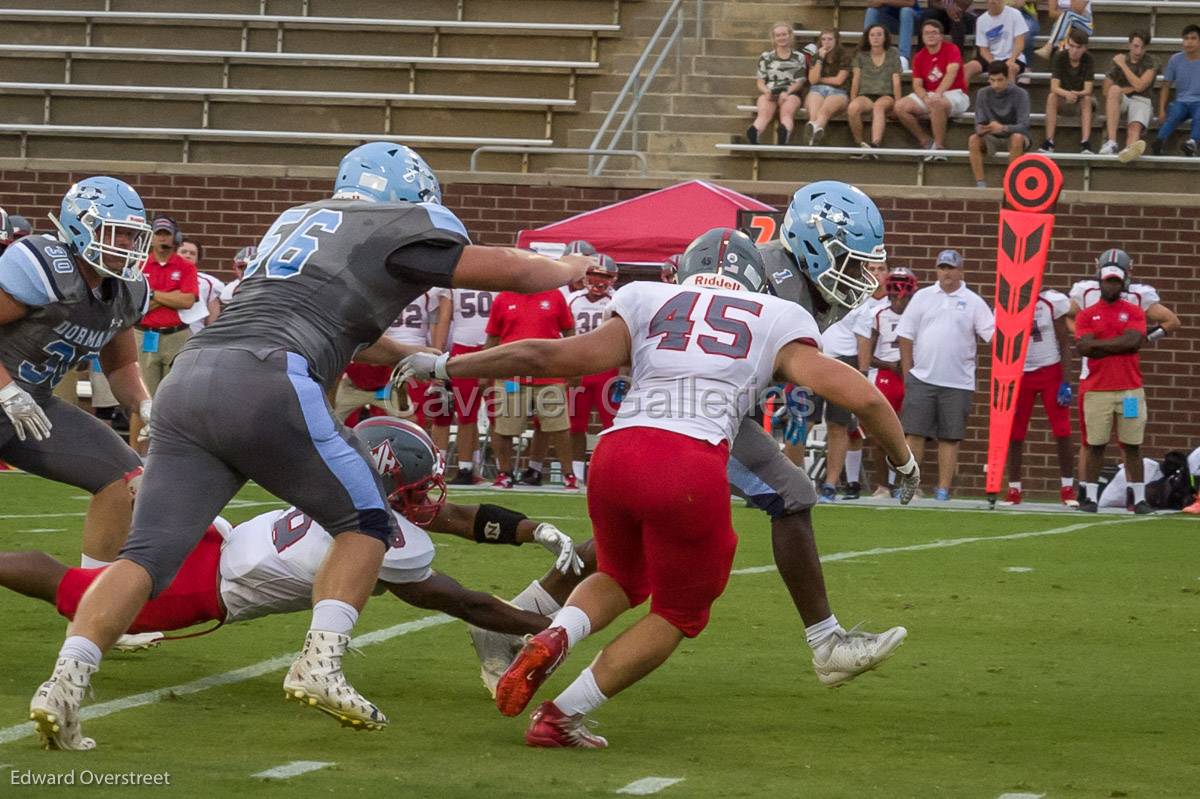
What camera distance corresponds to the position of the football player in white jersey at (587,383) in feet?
46.4

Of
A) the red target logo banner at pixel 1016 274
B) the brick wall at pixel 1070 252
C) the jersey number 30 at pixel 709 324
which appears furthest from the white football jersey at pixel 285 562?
the brick wall at pixel 1070 252

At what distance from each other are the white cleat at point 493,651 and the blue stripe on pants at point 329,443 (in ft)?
3.45

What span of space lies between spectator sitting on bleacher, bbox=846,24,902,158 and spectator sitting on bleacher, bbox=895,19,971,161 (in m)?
0.16

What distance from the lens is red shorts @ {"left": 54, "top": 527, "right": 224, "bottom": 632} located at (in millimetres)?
5566

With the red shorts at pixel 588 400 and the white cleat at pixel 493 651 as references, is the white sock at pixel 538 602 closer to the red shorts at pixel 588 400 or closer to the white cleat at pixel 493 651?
the white cleat at pixel 493 651

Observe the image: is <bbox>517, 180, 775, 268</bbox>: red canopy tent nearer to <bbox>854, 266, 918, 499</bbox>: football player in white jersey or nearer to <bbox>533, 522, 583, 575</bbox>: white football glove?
<bbox>854, 266, 918, 499</bbox>: football player in white jersey

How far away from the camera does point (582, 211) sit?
55.0ft

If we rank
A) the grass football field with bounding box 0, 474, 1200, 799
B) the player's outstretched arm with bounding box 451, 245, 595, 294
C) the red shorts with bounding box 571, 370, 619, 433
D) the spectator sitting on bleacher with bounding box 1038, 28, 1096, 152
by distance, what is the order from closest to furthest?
the grass football field with bounding box 0, 474, 1200, 799 < the player's outstretched arm with bounding box 451, 245, 595, 294 < the red shorts with bounding box 571, 370, 619, 433 < the spectator sitting on bleacher with bounding box 1038, 28, 1096, 152

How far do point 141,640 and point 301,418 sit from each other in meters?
1.76

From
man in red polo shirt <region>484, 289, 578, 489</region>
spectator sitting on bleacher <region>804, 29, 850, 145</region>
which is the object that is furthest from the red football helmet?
spectator sitting on bleacher <region>804, 29, 850, 145</region>

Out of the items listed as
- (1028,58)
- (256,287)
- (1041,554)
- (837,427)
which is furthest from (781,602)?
(1028,58)

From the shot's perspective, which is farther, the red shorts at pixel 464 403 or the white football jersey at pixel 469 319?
the white football jersey at pixel 469 319

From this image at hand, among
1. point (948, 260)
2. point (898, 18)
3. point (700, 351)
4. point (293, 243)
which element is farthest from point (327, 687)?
point (898, 18)

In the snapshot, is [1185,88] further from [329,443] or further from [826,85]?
[329,443]
